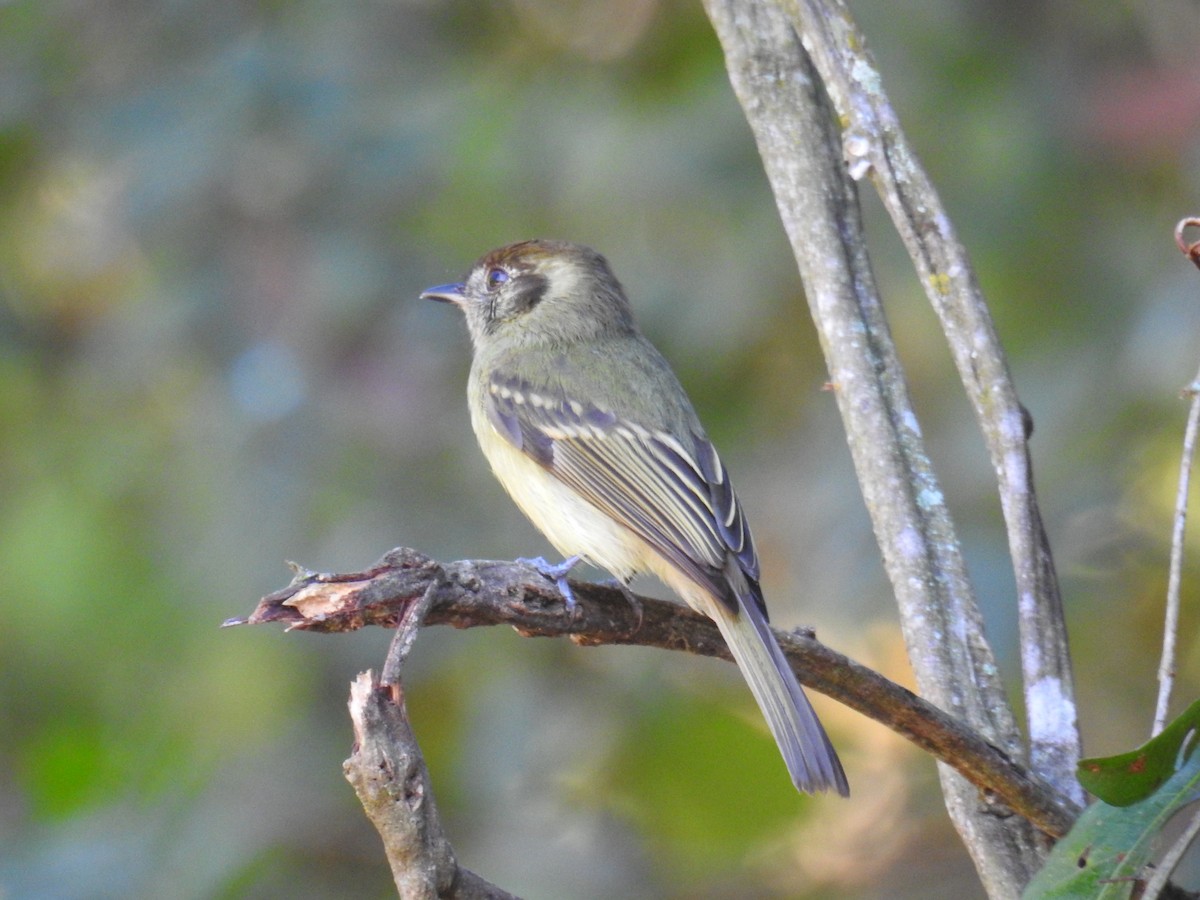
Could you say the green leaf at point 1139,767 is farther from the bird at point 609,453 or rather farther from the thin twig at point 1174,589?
the bird at point 609,453

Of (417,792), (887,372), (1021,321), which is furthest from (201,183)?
(417,792)

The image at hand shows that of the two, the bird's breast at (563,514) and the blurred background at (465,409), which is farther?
the blurred background at (465,409)

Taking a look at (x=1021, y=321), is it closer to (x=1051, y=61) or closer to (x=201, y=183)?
(x=1051, y=61)

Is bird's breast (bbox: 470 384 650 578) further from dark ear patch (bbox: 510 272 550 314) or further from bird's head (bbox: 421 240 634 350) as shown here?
dark ear patch (bbox: 510 272 550 314)

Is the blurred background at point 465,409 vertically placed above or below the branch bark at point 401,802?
above

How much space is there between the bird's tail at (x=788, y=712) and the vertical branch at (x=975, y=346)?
1.22 ft

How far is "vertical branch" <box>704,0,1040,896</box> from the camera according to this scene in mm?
2549

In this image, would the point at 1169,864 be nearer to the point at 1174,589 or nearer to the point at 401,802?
the point at 1174,589

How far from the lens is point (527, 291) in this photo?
4629 millimetres

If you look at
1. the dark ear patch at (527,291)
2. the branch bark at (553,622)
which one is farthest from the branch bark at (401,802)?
the dark ear patch at (527,291)

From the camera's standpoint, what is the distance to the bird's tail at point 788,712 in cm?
270

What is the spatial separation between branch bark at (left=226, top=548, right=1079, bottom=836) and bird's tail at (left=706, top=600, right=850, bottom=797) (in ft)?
0.29

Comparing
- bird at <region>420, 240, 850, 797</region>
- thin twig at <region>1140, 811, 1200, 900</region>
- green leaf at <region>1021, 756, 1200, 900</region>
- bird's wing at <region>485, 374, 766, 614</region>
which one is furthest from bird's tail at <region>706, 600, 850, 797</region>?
thin twig at <region>1140, 811, 1200, 900</region>

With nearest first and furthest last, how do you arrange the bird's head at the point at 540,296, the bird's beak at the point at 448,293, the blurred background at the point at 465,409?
the bird's head at the point at 540,296 < the blurred background at the point at 465,409 < the bird's beak at the point at 448,293
